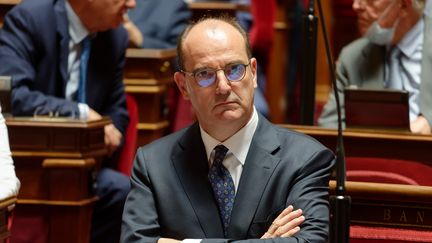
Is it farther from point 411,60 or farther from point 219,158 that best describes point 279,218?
point 411,60

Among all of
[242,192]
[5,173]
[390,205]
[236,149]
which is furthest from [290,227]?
[5,173]

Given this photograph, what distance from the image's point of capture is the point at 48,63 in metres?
4.73

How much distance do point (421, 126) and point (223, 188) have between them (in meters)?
1.72

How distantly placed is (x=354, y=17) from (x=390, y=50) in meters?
3.32

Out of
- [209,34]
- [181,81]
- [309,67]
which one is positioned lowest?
[309,67]

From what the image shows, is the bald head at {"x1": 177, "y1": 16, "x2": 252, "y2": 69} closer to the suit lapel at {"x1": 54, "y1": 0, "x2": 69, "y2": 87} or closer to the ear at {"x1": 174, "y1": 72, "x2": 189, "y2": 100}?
the ear at {"x1": 174, "y1": 72, "x2": 189, "y2": 100}

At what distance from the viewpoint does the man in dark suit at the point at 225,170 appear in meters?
3.09

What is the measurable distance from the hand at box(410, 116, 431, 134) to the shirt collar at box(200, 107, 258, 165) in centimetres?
154

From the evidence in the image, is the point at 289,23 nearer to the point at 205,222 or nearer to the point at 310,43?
the point at 310,43

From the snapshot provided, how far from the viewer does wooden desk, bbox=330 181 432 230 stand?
324 cm

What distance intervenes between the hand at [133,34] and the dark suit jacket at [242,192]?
2.77 meters

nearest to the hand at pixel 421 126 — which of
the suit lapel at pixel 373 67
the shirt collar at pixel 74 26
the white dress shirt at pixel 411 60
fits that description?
the white dress shirt at pixel 411 60

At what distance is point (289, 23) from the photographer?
330 inches

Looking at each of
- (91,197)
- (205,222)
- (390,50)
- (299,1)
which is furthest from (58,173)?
(299,1)
